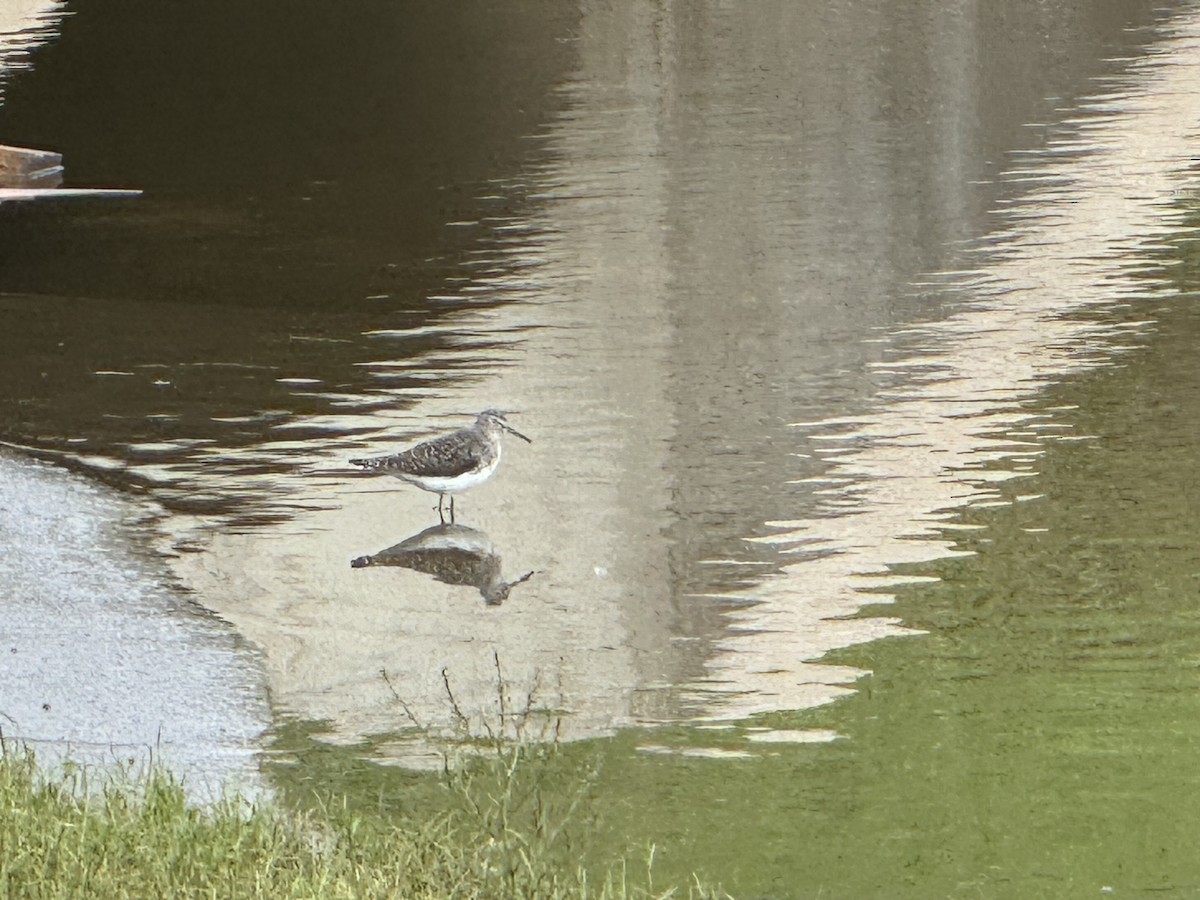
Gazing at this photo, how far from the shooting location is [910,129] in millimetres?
18906

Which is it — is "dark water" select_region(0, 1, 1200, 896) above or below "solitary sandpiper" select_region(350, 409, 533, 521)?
below

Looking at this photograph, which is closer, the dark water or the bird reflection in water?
the dark water

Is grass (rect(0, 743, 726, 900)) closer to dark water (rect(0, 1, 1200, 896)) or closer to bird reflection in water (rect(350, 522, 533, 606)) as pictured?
dark water (rect(0, 1, 1200, 896))

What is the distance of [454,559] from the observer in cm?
871

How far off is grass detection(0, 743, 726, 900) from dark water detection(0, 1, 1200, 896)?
44 cm

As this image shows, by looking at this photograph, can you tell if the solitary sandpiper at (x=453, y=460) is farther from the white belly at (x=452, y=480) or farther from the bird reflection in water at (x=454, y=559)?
the bird reflection in water at (x=454, y=559)

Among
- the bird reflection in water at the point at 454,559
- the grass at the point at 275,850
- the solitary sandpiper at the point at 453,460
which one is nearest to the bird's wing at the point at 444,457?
the solitary sandpiper at the point at 453,460

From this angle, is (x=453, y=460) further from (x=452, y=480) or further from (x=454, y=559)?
(x=454, y=559)

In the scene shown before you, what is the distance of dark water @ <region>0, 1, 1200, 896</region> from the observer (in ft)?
22.2

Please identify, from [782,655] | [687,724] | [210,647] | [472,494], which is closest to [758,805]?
[687,724]

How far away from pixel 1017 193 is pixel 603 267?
3452mm

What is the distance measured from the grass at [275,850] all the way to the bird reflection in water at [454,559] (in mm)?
2228

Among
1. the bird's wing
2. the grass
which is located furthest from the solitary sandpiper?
the grass

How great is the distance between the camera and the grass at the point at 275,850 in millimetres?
5383
